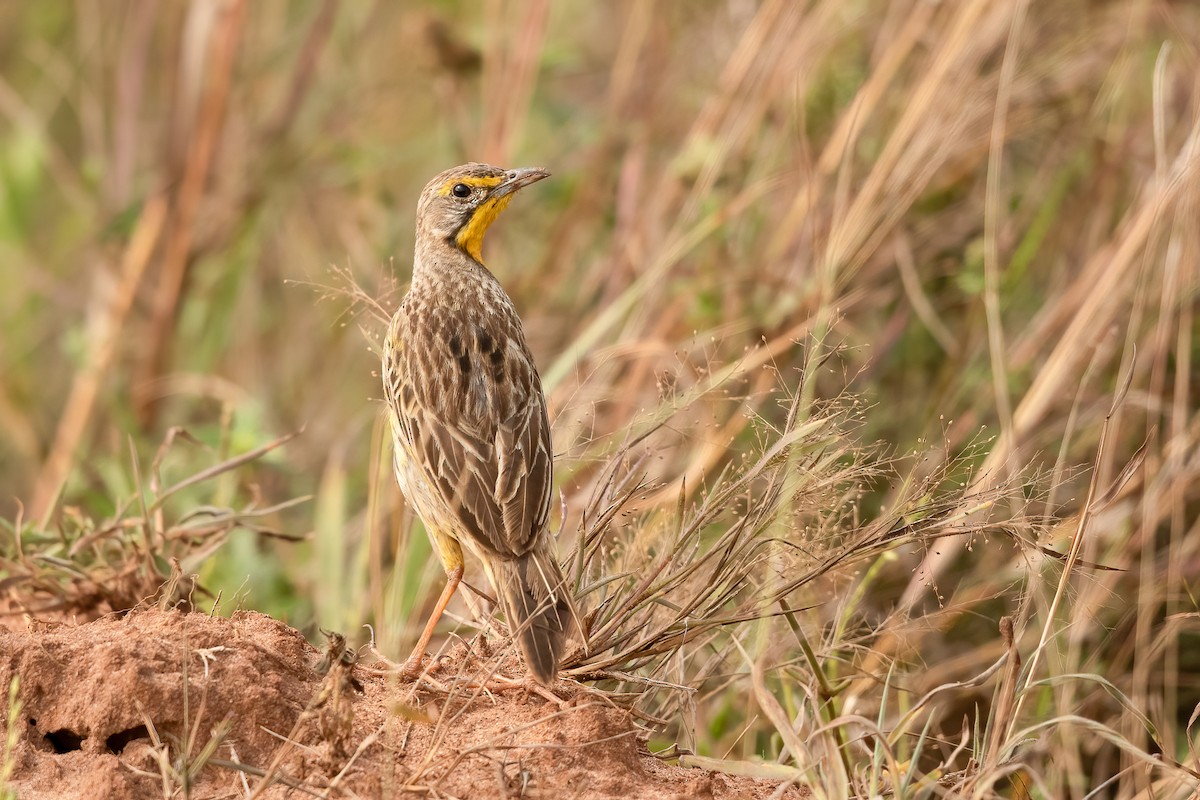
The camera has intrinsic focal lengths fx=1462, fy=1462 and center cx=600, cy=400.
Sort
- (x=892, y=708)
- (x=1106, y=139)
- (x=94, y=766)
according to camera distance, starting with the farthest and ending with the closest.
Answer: (x=1106, y=139), (x=892, y=708), (x=94, y=766)

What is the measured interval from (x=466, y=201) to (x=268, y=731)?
2545mm

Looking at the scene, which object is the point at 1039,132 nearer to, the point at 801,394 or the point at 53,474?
the point at 801,394

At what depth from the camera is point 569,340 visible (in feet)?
24.2

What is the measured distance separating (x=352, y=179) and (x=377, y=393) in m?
1.34

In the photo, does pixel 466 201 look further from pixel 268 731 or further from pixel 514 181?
pixel 268 731

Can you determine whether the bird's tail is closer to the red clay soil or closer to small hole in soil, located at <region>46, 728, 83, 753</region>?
the red clay soil

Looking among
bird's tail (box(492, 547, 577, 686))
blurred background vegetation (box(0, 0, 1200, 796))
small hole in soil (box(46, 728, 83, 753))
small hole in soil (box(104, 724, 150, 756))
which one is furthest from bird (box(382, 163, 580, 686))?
small hole in soil (box(46, 728, 83, 753))

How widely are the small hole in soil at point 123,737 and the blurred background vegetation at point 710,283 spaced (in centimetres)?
80

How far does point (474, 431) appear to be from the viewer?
442cm

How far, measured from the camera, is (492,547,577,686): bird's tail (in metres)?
3.49

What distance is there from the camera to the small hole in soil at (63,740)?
3312mm

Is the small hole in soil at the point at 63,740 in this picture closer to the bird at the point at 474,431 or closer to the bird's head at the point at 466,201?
the bird at the point at 474,431

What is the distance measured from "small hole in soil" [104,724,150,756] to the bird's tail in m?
0.87

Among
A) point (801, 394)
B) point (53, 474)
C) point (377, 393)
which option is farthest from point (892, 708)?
point (53, 474)
